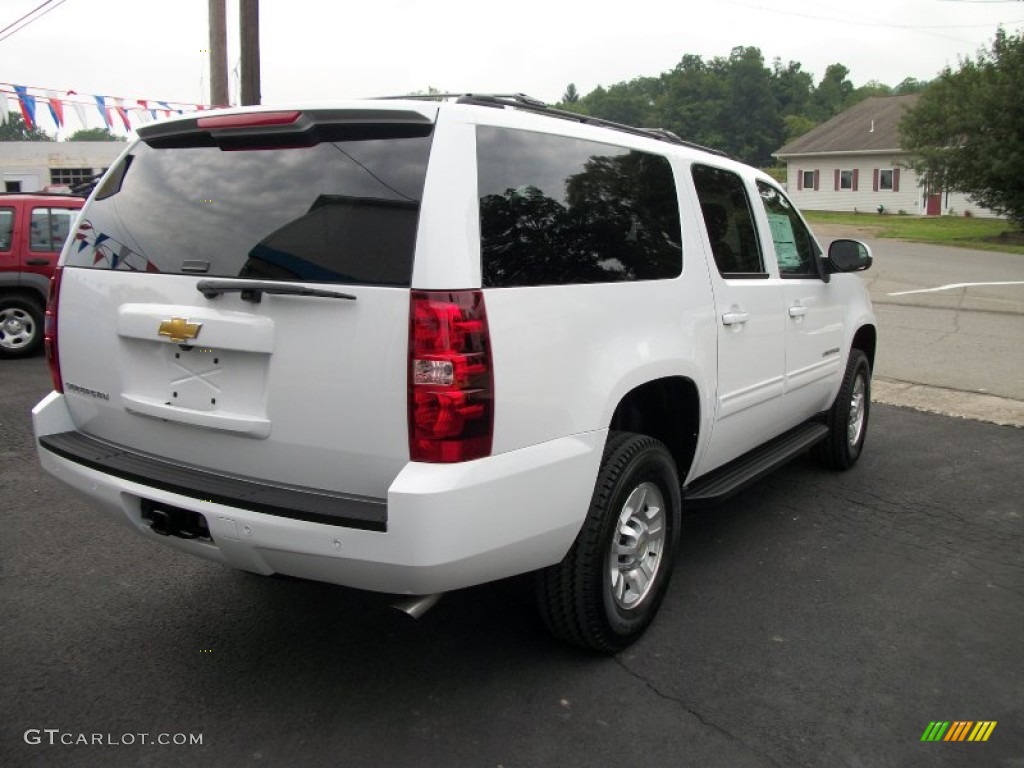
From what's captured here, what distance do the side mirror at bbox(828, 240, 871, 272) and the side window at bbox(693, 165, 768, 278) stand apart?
90 centimetres

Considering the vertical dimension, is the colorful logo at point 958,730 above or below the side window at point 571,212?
below

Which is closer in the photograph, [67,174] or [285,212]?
[285,212]

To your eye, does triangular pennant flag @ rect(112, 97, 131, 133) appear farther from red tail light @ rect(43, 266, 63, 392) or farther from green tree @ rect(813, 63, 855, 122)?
green tree @ rect(813, 63, 855, 122)

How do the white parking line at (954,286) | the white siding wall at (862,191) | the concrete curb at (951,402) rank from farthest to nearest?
the white siding wall at (862,191) < the white parking line at (954,286) < the concrete curb at (951,402)

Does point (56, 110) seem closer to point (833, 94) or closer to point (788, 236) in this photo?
Answer: point (788, 236)

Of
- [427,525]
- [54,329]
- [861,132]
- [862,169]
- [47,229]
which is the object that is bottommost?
[427,525]

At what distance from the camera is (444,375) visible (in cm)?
255

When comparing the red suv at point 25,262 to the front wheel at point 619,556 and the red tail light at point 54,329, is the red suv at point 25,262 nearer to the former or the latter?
the red tail light at point 54,329

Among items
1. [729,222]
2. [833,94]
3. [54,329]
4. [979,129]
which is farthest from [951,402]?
[833,94]

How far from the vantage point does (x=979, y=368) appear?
9422mm

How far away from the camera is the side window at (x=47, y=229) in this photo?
33.3 ft

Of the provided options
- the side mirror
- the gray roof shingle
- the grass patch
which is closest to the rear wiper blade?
the side mirror

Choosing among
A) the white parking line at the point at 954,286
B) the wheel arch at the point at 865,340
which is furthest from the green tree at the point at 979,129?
the wheel arch at the point at 865,340

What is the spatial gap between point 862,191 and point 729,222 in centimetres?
5004
